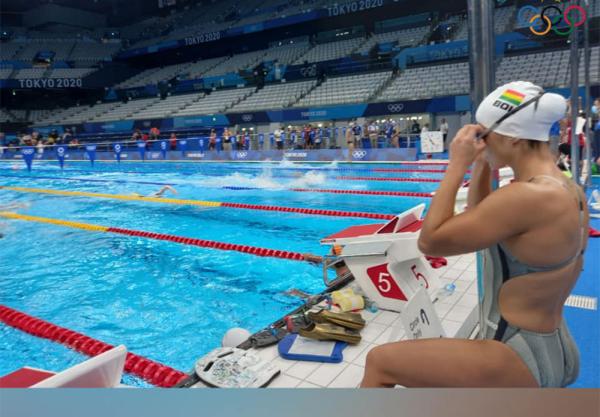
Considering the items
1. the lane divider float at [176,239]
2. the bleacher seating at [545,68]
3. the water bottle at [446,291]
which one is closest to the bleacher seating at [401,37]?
the bleacher seating at [545,68]

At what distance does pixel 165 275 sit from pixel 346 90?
18.1m

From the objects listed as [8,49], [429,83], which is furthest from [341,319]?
[8,49]

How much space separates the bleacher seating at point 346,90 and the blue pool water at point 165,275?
38.2 ft

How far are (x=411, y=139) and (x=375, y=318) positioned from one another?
1460 cm

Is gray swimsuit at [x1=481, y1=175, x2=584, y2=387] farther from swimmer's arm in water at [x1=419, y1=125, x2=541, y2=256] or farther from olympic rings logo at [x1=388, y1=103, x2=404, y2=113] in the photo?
olympic rings logo at [x1=388, y1=103, x2=404, y2=113]

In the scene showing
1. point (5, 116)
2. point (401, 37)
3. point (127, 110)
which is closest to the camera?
point (401, 37)

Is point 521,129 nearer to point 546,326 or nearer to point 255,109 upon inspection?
point 546,326

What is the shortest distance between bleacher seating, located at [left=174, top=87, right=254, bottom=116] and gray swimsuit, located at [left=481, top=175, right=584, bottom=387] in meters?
23.7

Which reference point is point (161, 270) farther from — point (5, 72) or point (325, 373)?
point (5, 72)

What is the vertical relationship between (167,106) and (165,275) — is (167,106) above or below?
above

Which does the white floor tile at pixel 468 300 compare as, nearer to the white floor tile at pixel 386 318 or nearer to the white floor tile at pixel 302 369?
the white floor tile at pixel 386 318

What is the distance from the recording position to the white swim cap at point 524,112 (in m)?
1.32

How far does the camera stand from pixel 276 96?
23.8 m

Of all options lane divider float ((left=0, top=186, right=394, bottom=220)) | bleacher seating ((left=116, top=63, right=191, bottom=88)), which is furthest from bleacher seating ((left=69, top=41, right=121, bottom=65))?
lane divider float ((left=0, top=186, right=394, bottom=220))
